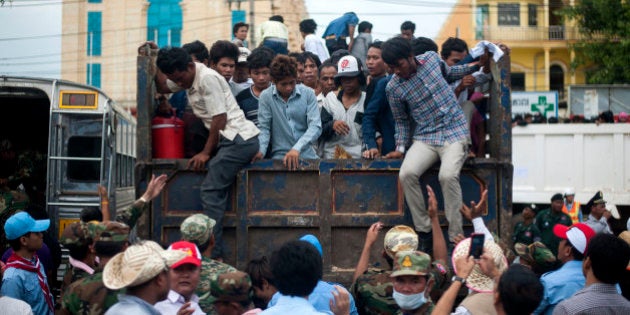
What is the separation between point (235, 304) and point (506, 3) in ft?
133

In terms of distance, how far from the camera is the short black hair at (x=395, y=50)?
696cm

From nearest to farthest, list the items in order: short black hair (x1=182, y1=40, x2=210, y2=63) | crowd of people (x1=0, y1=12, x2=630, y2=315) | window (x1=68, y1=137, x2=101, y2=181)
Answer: crowd of people (x1=0, y1=12, x2=630, y2=315) < short black hair (x1=182, y1=40, x2=210, y2=63) < window (x1=68, y1=137, x2=101, y2=181)

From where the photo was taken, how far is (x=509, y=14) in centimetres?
4388

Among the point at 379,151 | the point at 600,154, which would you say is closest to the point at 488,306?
the point at 379,151

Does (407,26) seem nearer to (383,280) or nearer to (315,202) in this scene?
(315,202)

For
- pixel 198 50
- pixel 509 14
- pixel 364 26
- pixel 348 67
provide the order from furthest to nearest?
pixel 509 14 → pixel 364 26 → pixel 198 50 → pixel 348 67

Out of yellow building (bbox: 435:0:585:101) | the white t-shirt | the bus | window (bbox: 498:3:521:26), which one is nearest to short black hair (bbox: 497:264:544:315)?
the white t-shirt

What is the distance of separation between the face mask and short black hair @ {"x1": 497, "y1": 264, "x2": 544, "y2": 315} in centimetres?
69

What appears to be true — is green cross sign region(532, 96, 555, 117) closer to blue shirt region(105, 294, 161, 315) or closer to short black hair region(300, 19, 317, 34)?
short black hair region(300, 19, 317, 34)

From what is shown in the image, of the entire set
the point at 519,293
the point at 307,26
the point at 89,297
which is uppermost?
the point at 307,26

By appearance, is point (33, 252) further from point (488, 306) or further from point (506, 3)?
point (506, 3)

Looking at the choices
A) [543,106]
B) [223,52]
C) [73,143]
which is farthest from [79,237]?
[543,106]

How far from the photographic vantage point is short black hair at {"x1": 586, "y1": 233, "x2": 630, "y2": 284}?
5023 millimetres

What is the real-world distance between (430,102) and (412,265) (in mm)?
2406
